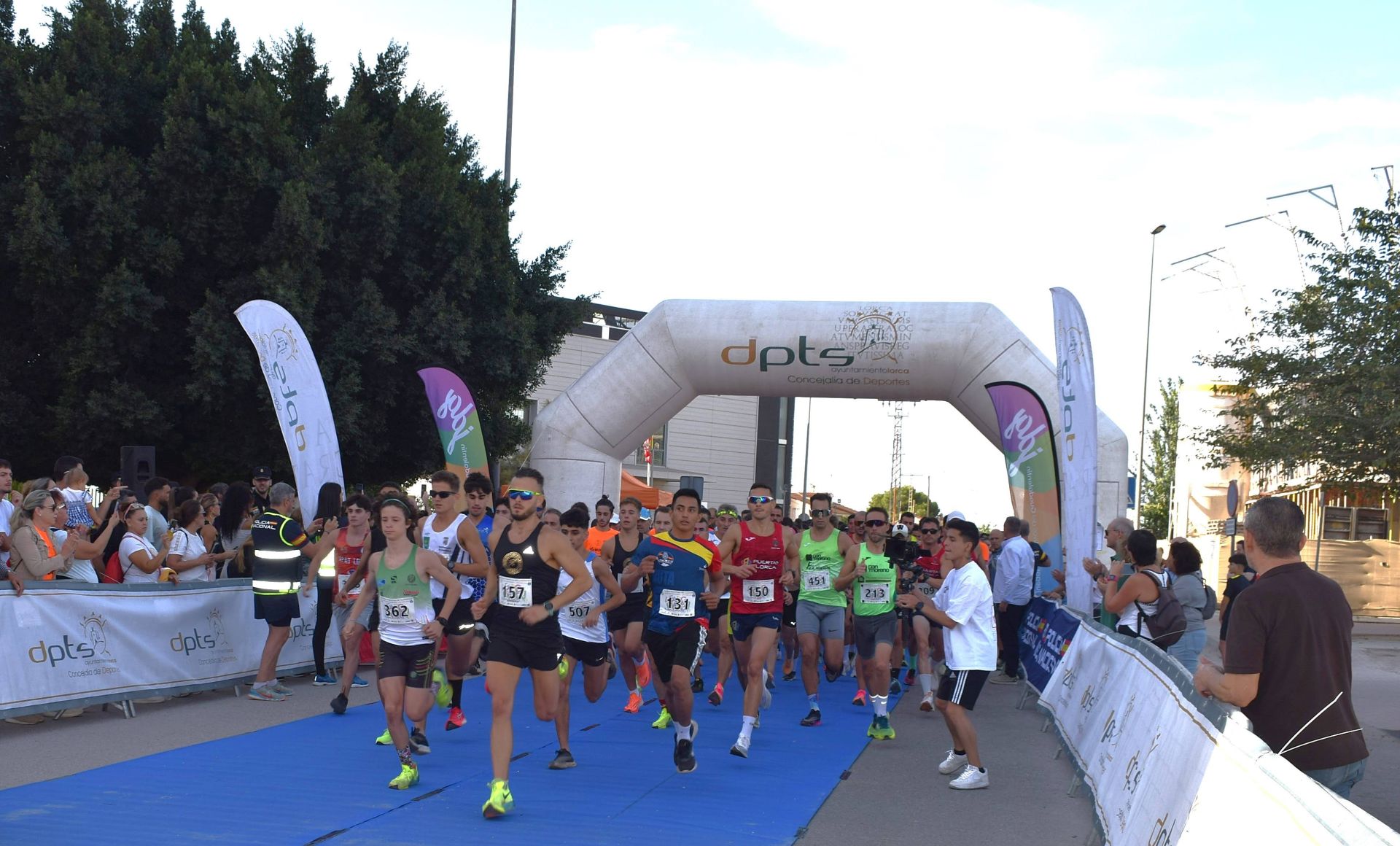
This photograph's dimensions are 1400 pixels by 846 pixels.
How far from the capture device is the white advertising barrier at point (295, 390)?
14.4m

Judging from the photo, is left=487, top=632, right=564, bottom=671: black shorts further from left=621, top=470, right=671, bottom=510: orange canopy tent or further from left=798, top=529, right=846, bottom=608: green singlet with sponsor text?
left=621, top=470, right=671, bottom=510: orange canopy tent

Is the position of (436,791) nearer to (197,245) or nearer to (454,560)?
(454,560)

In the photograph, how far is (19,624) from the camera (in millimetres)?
9695

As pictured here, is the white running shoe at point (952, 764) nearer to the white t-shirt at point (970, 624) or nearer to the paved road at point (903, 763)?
the paved road at point (903, 763)

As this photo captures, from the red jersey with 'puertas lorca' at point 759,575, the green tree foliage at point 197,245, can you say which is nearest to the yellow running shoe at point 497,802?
the red jersey with 'puertas lorca' at point 759,575

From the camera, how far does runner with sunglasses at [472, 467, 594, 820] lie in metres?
7.59

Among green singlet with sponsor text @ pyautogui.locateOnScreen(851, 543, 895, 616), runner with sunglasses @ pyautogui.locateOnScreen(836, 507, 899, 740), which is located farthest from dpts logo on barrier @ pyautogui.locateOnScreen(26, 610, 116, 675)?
green singlet with sponsor text @ pyautogui.locateOnScreen(851, 543, 895, 616)

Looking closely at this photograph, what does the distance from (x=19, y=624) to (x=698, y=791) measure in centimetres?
522

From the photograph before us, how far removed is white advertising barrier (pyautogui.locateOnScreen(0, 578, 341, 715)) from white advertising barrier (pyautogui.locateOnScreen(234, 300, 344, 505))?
7.29 feet

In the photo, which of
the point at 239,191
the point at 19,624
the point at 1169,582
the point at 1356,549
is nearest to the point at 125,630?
the point at 19,624

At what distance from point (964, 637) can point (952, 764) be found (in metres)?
1.05

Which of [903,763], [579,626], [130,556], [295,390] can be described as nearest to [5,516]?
[130,556]

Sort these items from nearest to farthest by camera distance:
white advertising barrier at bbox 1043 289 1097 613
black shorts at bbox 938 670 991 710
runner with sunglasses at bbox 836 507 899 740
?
1. black shorts at bbox 938 670 991 710
2. runner with sunglasses at bbox 836 507 899 740
3. white advertising barrier at bbox 1043 289 1097 613

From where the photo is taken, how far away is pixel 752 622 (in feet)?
34.2
